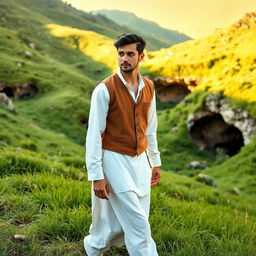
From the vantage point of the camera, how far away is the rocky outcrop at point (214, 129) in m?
24.2

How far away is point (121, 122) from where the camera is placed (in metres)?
4.10

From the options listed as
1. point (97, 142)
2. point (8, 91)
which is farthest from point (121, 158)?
point (8, 91)

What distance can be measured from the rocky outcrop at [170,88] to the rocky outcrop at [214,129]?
10033 millimetres

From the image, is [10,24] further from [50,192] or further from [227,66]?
[50,192]

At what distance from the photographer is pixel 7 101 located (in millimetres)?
23219

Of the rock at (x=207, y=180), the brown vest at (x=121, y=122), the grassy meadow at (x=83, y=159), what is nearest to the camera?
the brown vest at (x=121, y=122)

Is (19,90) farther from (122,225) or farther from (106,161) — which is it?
(122,225)

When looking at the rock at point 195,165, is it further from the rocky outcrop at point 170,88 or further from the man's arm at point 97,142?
the man's arm at point 97,142

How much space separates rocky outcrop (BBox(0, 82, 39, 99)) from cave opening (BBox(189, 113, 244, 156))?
53.1ft

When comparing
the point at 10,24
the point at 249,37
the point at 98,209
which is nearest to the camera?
the point at 98,209

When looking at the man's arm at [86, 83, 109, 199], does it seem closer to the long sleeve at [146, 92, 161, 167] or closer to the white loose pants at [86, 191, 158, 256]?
the white loose pants at [86, 191, 158, 256]

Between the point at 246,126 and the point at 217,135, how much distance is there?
12.6 feet

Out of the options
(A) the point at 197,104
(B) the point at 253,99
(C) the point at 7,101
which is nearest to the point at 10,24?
(C) the point at 7,101

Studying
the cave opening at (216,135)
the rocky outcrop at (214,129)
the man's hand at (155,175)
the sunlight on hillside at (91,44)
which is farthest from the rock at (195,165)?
the sunlight on hillside at (91,44)
